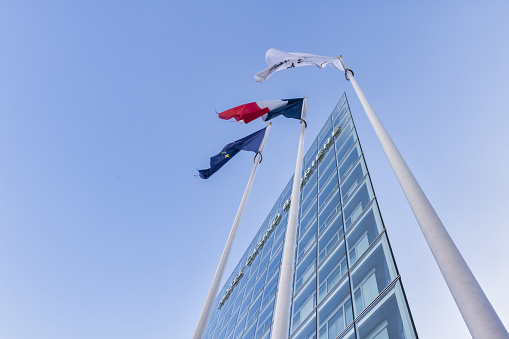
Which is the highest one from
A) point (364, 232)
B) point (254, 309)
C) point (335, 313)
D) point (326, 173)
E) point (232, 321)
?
point (326, 173)

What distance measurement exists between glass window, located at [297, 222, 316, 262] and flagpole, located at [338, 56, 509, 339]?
12821 millimetres

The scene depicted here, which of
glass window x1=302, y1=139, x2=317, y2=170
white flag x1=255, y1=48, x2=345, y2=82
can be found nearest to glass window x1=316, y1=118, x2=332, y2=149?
glass window x1=302, y1=139, x2=317, y2=170

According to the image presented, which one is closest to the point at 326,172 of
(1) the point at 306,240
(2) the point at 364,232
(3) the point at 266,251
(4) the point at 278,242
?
(1) the point at 306,240

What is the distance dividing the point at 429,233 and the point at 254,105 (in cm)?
1054

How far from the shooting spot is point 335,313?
508 inches

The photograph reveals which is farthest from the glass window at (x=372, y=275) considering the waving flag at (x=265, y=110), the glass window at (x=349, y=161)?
the glass window at (x=349, y=161)

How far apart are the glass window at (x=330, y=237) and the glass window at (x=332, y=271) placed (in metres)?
0.60

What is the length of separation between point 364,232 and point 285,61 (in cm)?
690

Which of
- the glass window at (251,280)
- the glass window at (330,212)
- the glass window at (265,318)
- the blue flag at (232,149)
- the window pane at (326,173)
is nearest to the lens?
the blue flag at (232,149)

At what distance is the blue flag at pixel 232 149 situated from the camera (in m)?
15.1

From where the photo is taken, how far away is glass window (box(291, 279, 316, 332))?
1537 centimetres

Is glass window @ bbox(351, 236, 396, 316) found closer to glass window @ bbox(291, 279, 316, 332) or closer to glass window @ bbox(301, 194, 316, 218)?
glass window @ bbox(291, 279, 316, 332)

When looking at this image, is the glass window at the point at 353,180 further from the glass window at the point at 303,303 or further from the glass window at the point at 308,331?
the glass window at the point at 308,331

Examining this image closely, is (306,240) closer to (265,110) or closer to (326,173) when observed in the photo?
(326,173)
